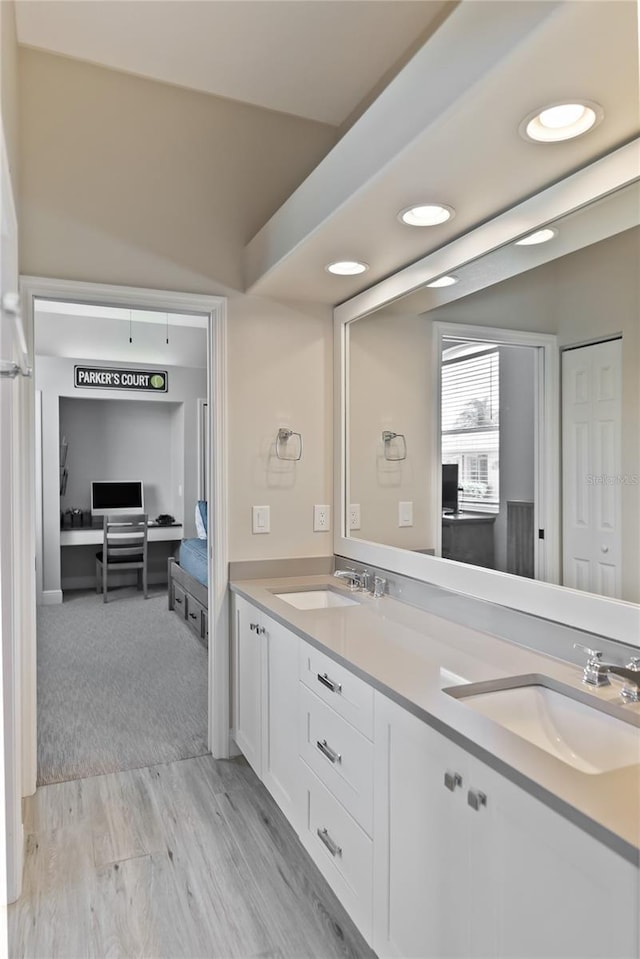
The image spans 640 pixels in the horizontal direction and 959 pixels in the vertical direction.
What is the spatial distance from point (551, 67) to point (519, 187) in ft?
1.73

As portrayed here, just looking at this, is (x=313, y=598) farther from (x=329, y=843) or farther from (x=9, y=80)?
(x=9, y=80)

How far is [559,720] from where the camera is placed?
155 cm

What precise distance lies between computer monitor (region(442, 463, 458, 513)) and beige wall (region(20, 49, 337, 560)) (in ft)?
2.89

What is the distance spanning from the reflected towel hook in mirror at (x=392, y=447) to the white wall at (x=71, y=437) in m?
4.48

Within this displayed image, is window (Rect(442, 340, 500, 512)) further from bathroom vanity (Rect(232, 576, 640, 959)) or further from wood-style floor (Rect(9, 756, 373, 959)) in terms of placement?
wood-style floor (Rect(9, 756, 373, 959))

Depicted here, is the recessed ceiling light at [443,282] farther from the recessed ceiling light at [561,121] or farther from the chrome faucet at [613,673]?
the chrome faucet at [613,673]

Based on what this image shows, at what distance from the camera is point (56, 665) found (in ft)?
Result: 15.0

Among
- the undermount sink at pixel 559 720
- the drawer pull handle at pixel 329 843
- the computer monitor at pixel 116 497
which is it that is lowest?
the drawer pull handle at pixel 329 843

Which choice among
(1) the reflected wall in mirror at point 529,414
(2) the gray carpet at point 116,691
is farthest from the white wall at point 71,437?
(1) the reflected wall in mirror at point 529,414

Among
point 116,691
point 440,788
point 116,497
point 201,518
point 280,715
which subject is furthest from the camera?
point 116,497

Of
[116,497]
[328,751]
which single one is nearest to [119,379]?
[116,497]

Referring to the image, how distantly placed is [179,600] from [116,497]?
2.04 m

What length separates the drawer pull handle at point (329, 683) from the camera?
1896 mm

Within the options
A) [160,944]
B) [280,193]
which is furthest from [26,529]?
[280,193]
